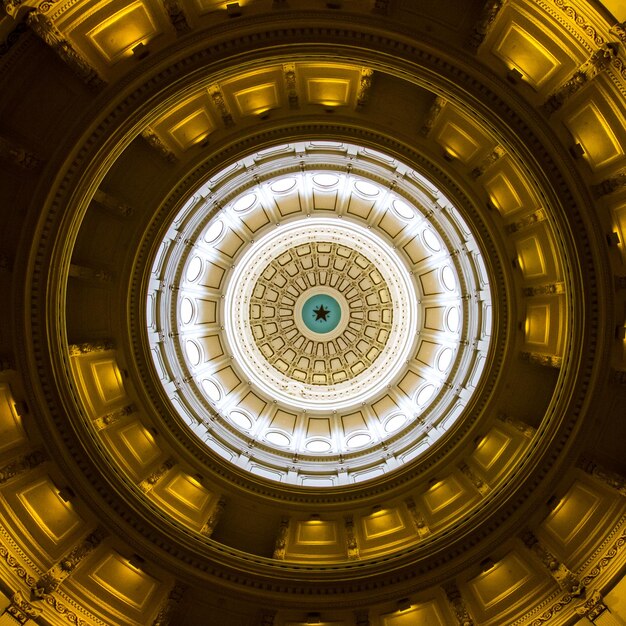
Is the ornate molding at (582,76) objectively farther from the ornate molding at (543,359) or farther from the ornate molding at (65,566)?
the ornate molding at (65,566)

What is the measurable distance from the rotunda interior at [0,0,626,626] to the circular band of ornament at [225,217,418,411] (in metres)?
4.63

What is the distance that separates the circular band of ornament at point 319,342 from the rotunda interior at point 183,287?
463 centimetres

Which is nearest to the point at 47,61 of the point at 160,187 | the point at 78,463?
the point at 160,187

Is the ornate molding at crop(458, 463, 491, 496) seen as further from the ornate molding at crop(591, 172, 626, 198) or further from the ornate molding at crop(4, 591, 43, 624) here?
the ornate molding at crop(4, 591, 43, 624)

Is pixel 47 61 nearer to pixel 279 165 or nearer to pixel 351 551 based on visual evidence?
pixel 279 165

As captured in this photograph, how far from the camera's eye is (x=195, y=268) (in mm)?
21188

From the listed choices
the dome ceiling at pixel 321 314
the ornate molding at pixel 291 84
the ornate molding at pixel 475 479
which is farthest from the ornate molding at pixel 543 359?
the ornate molding at pixel 291 84

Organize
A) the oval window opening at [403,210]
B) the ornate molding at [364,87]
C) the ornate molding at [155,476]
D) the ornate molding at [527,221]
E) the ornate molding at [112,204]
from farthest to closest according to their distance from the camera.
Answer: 1. the oval window opening at [403,210]
2. the ornate molding at [155,476]
3. the ornate molding at [112,204]
4. the ornate molding at [527,221]
5. the ornate molding at [364,87]

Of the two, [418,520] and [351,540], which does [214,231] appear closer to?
[351,540]

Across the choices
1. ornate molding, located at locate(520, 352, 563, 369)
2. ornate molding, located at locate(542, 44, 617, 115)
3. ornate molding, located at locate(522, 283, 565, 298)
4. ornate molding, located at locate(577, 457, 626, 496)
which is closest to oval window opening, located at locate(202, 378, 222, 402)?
ornate molding, located at locate(520, 352, 563, 369)

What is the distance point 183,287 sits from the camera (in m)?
20.3

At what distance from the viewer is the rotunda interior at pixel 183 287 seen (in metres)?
11.2

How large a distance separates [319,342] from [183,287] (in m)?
10.5

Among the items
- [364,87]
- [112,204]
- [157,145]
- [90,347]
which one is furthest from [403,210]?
[90,347]
